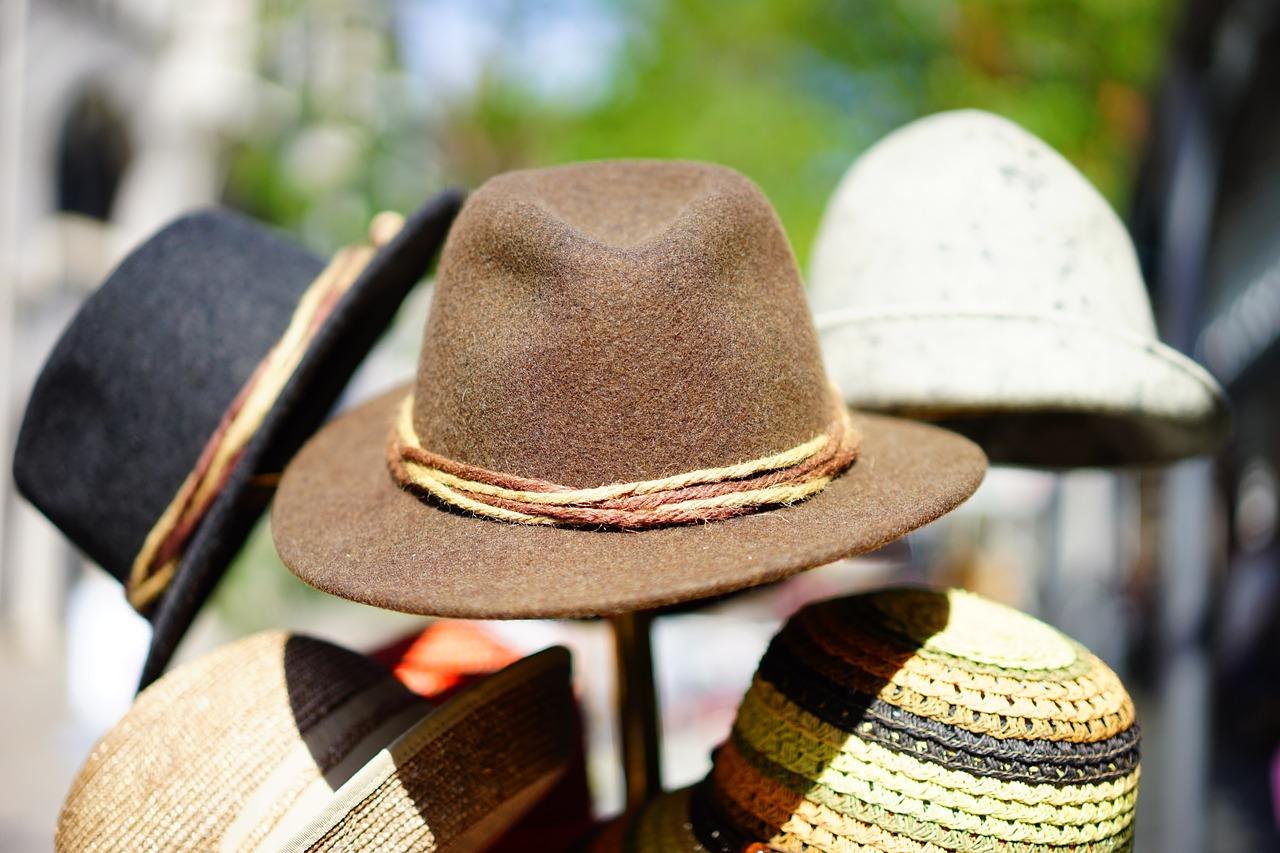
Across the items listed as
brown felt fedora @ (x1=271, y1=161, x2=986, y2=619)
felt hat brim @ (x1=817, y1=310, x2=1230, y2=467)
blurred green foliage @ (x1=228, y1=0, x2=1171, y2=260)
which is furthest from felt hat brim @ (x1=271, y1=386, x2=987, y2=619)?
blurred green foliage @ (x1=228, y1=0, x2=1171, y2=260)

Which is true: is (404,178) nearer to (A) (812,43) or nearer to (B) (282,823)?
(A) (812,43)

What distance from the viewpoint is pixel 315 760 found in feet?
3.20

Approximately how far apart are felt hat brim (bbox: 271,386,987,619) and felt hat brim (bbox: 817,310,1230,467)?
15 cm

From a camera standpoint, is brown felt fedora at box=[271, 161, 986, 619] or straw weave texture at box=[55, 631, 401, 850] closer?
brown felt fedora at box=[271, 161, 986, 619]

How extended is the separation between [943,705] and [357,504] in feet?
2.07

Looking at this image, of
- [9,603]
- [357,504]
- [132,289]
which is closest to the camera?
[357,504]

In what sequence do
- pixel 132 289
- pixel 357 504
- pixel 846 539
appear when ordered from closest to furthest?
1. pixel 846 539
2. pixel 357 504
3. pixel 132 289

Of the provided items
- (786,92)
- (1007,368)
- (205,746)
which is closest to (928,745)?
(1007,368)

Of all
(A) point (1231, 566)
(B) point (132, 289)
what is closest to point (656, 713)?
(B) point (132, 289)

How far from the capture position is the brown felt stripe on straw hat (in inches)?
34.7

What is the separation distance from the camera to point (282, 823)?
3.05 feet

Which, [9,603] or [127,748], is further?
[9,603]

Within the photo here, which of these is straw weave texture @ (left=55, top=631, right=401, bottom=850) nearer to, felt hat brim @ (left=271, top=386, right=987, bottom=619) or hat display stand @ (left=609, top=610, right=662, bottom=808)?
felt hat brim @ (left=271, top=386, right=987, bottom=619)

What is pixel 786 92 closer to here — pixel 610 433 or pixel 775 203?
pixel 775 203
